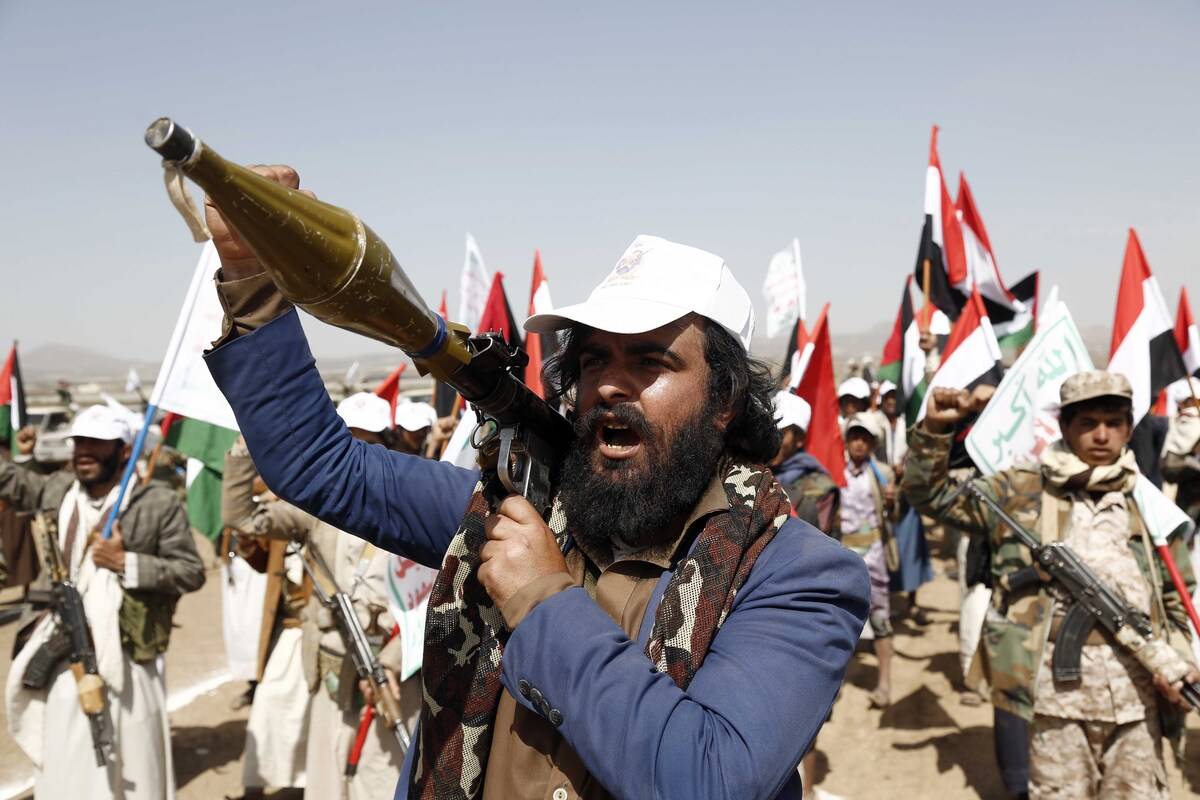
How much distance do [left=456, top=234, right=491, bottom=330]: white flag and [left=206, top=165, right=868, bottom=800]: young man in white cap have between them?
6.15 meters

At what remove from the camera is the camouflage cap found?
4055mm

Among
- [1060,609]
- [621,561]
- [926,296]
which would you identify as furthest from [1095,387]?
[926,296]

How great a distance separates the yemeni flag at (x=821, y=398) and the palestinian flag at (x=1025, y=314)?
3154 millimetres

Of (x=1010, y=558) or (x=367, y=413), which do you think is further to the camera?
(x=367, y=413)

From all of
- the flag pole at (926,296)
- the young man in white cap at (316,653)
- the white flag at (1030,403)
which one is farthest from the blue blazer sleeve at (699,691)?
the flag pole at (926,296)

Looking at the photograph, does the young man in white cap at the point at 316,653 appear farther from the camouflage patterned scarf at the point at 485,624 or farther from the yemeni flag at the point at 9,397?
the yemeni flag at the point at 9,397

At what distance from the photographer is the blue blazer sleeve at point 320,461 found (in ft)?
5.67

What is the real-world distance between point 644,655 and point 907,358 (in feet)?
23.4

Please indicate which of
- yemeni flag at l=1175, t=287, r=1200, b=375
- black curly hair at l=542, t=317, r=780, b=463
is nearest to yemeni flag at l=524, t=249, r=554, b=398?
black curly hair at l=542, t=317, r=780, b=463

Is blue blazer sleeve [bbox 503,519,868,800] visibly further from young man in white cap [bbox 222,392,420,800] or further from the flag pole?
the flag pole

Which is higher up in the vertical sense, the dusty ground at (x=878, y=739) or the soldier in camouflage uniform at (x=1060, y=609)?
the soldier in camouflage uniform at (x=1060, y=609)

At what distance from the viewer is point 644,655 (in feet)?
4.86

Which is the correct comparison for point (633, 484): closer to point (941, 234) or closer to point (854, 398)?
point (941, 234)

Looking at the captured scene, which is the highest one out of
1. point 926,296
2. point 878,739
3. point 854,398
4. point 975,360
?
point 926,296
